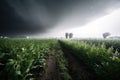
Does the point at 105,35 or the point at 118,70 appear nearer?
the point at 118,70

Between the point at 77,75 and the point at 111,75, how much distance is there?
288 centimetres

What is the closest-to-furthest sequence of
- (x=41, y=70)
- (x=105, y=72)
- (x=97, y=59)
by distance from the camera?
1. (x=105, y=72)
2. (x=97, y=59)
3. (x=41, y=70)

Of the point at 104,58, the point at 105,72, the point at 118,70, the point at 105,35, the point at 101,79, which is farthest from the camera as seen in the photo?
the point at 105,35

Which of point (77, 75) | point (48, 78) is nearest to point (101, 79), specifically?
point (77, 75)

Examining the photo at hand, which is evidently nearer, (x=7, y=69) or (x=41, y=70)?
(x=7, y=69)

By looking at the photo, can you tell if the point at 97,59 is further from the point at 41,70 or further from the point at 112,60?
the point at 41,70

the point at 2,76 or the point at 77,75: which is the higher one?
the point at 2,76

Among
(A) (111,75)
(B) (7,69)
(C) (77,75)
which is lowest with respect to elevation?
(C) (77,75)

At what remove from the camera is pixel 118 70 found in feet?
21.3

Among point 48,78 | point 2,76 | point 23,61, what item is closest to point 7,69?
point 2,76

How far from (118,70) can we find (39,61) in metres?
5.72

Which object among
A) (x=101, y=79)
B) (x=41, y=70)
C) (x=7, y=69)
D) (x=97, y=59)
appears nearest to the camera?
(x=7, y=69)

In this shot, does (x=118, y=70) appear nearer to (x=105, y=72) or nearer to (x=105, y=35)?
(x=105, y=72)

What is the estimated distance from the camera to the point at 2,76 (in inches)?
234
